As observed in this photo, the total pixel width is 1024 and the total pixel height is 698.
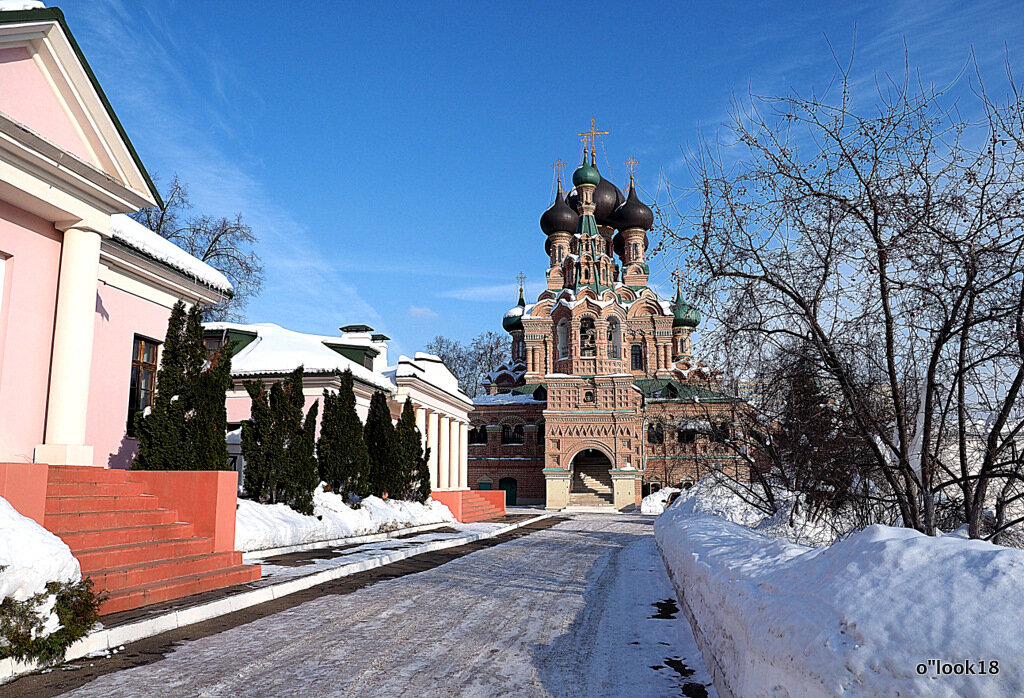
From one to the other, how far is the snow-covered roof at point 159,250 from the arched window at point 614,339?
33.7 metres

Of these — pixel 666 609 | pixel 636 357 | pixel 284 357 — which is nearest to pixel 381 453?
pixel 284 357

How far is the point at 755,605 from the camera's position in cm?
369

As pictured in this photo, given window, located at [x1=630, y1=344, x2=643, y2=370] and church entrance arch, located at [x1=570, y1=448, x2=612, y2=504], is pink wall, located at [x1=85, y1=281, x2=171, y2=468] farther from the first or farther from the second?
window, located at [x1=630, y1=344, x2=643, y2=370]

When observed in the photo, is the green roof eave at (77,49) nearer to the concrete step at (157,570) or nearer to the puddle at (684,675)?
the concrete step at (157,570)

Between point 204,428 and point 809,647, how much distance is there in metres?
9.66

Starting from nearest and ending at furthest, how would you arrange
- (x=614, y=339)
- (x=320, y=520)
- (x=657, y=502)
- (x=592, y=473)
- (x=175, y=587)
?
(x=175, y=587), (x=320, y=520), (x=657, y=502), (x=614, y=339), (x=592, y=473)

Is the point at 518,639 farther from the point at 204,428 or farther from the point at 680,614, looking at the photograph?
the point at 204,428

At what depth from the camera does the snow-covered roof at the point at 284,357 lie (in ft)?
64.6

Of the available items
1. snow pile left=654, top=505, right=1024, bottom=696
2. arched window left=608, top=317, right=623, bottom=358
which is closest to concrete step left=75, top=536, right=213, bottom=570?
snow pile left=654, top=505, right=1024, bottom=696

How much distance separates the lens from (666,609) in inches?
326

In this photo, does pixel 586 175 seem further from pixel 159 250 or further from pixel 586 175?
pixel 159 250

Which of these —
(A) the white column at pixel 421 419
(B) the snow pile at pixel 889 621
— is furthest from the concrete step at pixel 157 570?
(A) the white column at pixel 421 419

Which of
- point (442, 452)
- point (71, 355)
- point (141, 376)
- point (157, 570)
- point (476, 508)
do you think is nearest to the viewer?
point (157, 570)

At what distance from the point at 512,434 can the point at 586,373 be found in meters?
7.16
